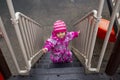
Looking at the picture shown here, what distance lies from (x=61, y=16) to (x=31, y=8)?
0.96m

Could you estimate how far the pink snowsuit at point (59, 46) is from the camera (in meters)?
2.68

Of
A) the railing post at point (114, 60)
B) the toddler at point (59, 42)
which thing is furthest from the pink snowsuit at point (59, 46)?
the railing post at point (114, 60)

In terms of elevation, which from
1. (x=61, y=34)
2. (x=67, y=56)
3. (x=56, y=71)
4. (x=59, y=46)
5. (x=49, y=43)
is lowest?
(x=67, y=56)

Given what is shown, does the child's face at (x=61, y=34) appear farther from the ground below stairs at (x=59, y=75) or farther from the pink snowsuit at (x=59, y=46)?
the ground below stairs at (x=59, y=75)

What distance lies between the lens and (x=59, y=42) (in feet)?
9.00

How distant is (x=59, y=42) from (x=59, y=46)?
0.35 ft

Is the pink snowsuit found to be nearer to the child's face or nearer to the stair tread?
the child's face

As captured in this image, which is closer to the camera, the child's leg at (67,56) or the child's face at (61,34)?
the child's face at (61,34)

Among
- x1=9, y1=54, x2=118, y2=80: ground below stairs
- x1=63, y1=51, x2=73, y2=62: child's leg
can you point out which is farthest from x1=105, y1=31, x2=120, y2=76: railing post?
x1=63, y1=51, x2=73, y2=62: child's leg

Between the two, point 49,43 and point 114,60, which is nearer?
point 114,60

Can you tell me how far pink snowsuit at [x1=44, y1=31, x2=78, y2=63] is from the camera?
2676 mm

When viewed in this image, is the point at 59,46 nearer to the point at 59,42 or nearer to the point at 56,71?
the point at 59,42

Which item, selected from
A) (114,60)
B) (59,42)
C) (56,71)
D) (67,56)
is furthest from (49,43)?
(114,60)

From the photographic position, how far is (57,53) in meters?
2.96
